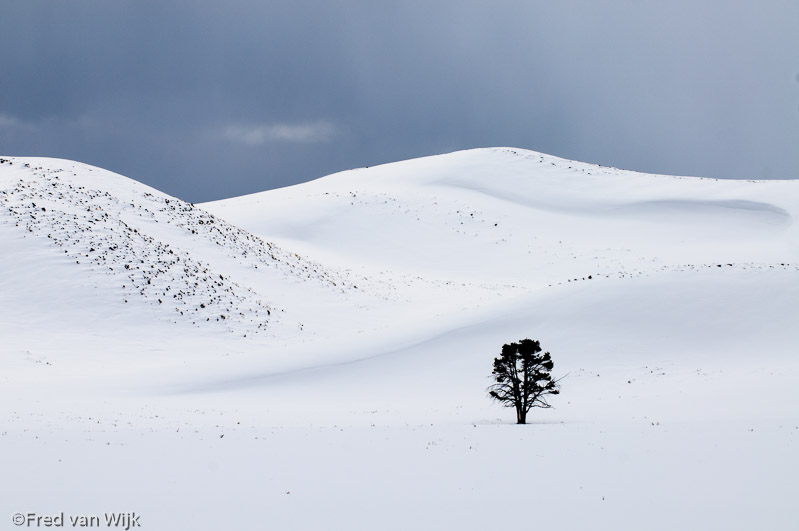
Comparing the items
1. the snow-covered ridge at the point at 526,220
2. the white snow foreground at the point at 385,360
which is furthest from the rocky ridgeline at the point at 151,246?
the snow-covered ridge at the point at 526,220

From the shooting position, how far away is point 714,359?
2980cm

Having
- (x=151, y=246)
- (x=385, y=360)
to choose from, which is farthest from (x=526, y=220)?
(x=385, y=360)

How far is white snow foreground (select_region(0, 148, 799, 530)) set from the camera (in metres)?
12.8

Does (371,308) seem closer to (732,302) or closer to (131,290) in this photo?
(131,290)

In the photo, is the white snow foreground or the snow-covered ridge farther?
the snow-covered ridge

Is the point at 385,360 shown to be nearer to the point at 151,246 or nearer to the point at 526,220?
the point at 151,246

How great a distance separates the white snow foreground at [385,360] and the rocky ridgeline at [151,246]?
0.76 ft

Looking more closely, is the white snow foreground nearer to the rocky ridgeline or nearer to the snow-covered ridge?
the rocky ridgeline

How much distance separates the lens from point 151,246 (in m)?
48.2

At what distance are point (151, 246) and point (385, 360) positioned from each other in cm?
2467

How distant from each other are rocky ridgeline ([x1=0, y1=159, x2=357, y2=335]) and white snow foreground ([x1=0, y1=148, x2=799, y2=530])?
0.23 m

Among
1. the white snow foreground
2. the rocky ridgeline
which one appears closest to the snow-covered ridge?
the white snow foreground

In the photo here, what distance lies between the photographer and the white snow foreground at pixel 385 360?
12.8m

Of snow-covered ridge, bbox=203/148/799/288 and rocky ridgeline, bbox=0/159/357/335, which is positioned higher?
snow-covered ridge, bbox=203/148/799/288
